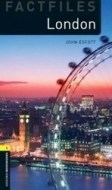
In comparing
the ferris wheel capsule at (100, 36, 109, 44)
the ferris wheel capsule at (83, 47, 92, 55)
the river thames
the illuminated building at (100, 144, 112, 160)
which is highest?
the ferris wheel capsule at (100, 36, 109, 44)

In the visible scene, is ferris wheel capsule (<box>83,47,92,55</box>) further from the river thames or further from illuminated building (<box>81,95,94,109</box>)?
the river thames

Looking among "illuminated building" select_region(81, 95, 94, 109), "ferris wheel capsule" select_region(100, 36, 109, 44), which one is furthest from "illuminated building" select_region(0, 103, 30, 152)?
"ferris wheel capsule" select_region(100, 36, 109, 44)

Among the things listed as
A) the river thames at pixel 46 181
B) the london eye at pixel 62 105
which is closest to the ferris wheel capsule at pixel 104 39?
the london eye at pixel 62 105

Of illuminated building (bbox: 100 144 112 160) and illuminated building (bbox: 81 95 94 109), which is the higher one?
illuminated building (bbox: 81 95 94 109)

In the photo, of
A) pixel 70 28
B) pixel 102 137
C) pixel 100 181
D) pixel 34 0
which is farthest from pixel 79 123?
pixel 34 0

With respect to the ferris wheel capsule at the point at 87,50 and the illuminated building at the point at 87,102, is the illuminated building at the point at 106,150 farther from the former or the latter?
the ferris wheel capsule at the point at 87,50

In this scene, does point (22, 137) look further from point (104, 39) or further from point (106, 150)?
point (104, 39)

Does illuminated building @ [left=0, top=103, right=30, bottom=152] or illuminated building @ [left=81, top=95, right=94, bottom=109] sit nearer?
illuminated building @ [left=0, top=103, right=30, bottom=152]

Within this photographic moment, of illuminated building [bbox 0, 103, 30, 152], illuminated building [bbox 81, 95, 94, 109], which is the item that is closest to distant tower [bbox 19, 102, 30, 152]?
illuminated building [bbox 0, 103, 30, 152]
